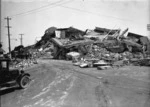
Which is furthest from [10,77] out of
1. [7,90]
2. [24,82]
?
[24,82]

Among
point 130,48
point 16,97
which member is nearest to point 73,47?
point 130,48

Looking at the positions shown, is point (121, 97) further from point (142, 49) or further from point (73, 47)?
point (142, 49)

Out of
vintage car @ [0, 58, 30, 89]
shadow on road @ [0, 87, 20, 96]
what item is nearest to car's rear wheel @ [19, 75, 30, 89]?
vintage car @ [0, 58, 30, 89]

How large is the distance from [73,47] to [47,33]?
29592 millimetres

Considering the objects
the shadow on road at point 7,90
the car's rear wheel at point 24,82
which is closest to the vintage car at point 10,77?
the car's rear wheel at point 24,82

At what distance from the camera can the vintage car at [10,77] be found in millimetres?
8984

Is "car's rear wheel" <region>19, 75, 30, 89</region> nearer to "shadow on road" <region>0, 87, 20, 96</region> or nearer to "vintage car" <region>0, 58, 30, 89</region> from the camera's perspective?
"vintage car" <region>0, 58, 30, 89</region>

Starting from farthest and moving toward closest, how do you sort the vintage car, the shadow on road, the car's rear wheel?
the car's rear wheel → the shadow on road → the vintage car

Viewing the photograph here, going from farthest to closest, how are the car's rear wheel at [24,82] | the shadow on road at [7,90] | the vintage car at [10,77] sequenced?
the car's rear wheel at [24,82]
the shadow on road at [7,90]
the vintage car at [10,77]

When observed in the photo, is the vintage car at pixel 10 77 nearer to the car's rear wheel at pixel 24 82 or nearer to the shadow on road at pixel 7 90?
the car's rear wheel at pixel 24 82

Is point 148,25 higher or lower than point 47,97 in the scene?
higher

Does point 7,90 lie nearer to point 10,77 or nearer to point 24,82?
point 10,77

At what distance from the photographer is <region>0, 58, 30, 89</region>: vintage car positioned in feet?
29.5

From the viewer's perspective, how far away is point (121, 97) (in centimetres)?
751
